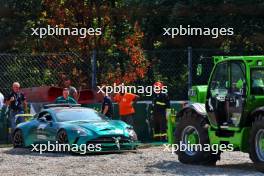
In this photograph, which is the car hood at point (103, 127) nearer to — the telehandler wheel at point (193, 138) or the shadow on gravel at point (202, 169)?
the telehandler wheel at point (193, 138)

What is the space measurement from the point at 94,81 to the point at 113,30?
32.6 feet

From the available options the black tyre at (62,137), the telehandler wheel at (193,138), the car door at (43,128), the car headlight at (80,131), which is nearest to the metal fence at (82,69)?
the car door at (43,128)

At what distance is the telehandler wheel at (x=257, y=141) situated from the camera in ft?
47.5

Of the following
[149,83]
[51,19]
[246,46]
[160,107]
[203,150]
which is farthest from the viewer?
[51,19]

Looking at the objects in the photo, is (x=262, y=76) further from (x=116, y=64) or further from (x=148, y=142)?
(x=116, y=64)

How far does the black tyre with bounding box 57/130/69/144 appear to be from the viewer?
1897cm

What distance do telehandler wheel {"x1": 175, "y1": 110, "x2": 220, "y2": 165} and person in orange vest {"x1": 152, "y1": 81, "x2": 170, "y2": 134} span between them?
5.65 metres

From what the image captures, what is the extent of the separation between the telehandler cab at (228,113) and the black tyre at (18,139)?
5.48 meters

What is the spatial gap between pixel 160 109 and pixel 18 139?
4153 mm

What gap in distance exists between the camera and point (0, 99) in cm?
2300

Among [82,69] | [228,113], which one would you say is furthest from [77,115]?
[228,113]

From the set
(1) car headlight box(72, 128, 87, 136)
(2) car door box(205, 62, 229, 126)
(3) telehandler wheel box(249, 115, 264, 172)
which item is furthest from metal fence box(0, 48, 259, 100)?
(3) telehandler wheel box(249, 115, 264, 172)

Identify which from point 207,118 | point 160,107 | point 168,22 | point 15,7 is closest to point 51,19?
point 15,7

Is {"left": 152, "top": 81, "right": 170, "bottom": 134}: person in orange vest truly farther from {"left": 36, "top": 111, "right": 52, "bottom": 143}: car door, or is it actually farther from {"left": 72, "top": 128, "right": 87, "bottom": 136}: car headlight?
{"left": 72, "top": 128, "right": 87, "bottom": 136}: car headlight
